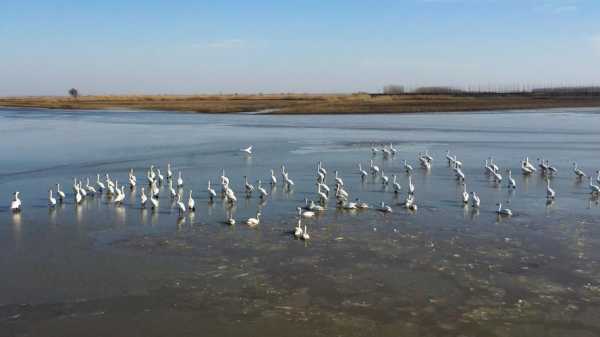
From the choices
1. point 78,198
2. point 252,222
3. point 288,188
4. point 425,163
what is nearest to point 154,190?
point 78,198

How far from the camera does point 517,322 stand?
10.8 m

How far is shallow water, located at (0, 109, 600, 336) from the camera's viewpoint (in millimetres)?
10891

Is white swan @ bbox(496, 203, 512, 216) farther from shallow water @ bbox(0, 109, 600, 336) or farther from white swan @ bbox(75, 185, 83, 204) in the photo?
white swan @ bbox(75, 185, 83, 204)

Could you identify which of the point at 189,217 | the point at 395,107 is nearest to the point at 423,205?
the point at 189,217

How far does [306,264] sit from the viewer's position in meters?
13.7

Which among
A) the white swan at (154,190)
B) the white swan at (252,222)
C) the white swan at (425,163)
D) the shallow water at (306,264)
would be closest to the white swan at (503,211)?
the shallow water at (306,264)

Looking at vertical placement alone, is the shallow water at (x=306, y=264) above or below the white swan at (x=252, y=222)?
below

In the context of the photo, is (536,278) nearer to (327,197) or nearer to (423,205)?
(423,205)

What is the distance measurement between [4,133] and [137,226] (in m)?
33.8

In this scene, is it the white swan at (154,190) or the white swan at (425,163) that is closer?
the white swan at (154,190)

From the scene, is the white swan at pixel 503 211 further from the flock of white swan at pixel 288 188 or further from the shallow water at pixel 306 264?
the shallow water at pixel 306 264

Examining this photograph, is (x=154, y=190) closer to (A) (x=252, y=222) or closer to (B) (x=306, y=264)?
(A) (x=252, y=222)

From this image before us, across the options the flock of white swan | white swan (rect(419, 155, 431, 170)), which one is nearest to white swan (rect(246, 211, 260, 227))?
the flock of white swan

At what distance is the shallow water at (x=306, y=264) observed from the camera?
35.7ft
